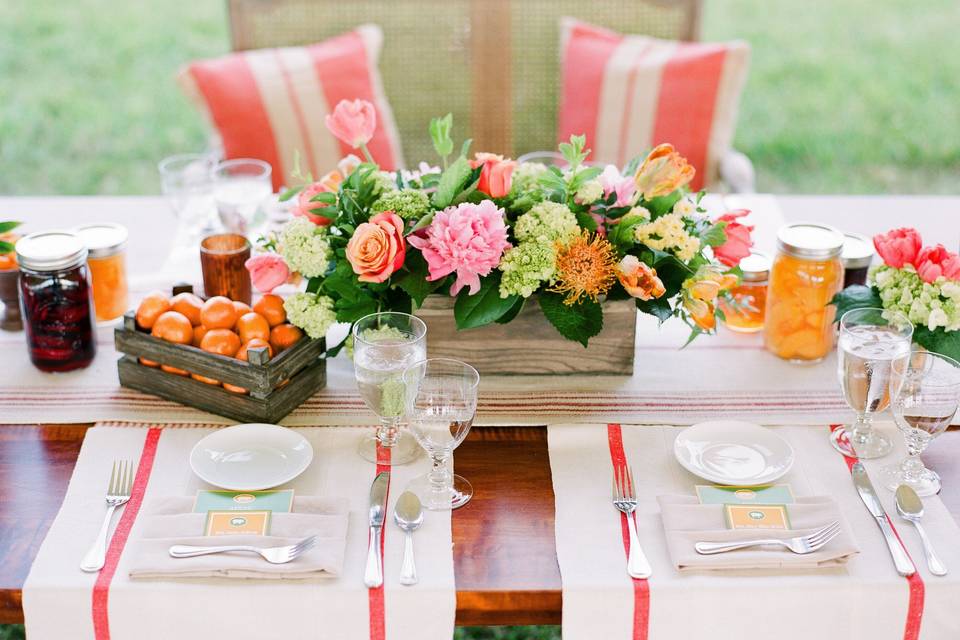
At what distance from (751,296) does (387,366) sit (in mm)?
670

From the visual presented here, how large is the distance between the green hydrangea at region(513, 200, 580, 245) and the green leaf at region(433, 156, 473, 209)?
0.10 meters

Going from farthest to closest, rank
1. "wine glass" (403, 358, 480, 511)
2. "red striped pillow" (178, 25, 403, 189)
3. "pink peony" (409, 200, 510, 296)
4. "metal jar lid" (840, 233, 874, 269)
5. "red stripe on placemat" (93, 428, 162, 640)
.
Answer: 1. "red striped pillow" (178, 25, 403, 189)
2. "metal jar lid" (840, 233, 874, 269)
3. "pink peony" (409, 200, 510, 296)
4. "wine glass" (403, 358, 480, 511)
5. "red stripe on placemat" (93, 428, 162, 640)

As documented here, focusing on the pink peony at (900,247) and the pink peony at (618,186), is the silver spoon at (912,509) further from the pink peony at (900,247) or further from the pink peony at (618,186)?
the pink peony at (618,186)

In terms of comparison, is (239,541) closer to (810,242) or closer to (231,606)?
(231,606)

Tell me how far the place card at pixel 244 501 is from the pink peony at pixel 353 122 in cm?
50

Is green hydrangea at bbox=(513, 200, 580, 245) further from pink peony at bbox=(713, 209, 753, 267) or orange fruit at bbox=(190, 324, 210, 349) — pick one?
orange fruit at bbox=(190, 324, 210, 349)

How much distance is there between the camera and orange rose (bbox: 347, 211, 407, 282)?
1.48 metres

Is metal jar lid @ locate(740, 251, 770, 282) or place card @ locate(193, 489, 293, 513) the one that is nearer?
place card @ locate(193, 489, 293, 513)

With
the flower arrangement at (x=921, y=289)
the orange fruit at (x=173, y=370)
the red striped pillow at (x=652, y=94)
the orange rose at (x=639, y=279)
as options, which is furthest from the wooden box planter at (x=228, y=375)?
the red striped pillow at (x=652, y=94)

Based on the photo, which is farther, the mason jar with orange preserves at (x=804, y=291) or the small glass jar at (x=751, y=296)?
the small glass jar at (x=751, y=296)


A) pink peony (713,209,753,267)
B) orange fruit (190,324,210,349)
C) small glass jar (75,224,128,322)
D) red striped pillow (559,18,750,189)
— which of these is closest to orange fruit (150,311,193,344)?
orange fruit (190,324,210,349)

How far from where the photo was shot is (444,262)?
1.50 m

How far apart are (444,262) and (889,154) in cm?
340

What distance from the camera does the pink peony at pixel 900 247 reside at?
1.56 metres
